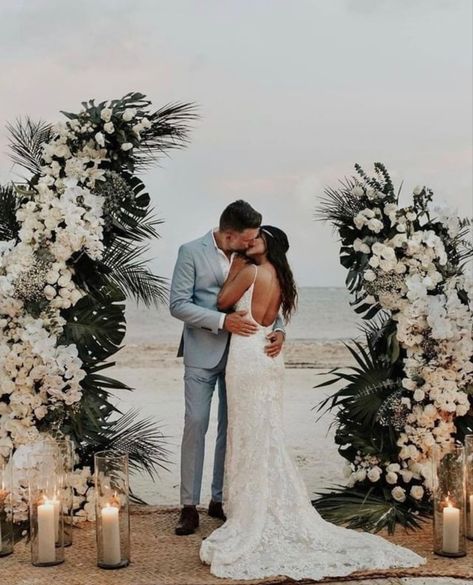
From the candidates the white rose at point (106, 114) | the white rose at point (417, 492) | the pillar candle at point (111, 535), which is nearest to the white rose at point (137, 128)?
the white rose at point (106, 114)

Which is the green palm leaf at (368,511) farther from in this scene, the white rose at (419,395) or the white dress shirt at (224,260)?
the white dress shirt at (224,260)

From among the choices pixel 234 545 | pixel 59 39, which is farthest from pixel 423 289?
pixel 59 39

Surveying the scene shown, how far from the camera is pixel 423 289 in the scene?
549cm

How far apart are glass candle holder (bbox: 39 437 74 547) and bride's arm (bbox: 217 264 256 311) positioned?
1270mm

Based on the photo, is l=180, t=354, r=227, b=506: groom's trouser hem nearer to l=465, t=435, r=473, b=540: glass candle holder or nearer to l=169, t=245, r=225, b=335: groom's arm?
l=169, t=245, r=225, b=335: groom's arm

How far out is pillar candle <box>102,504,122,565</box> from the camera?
462cm

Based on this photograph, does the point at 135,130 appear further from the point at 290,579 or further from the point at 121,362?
the point at 121,362

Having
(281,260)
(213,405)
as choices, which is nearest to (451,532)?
(281,260)

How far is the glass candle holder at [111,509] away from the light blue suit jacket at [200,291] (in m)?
0.97

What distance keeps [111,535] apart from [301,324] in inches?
1143

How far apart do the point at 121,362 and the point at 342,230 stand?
15637mm

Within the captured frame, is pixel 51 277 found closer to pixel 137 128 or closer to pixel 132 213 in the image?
pixel 132 213

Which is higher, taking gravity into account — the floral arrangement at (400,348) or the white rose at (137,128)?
the white rose at (137,128)

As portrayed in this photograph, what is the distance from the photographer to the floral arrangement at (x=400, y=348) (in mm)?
5449
